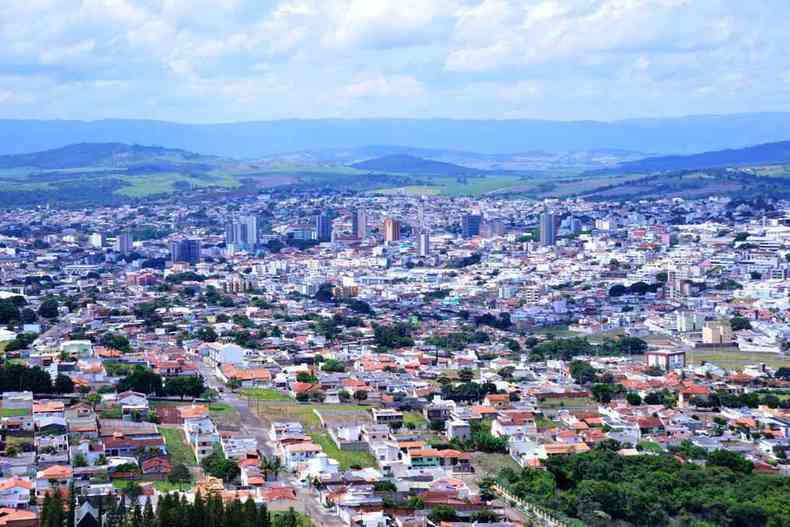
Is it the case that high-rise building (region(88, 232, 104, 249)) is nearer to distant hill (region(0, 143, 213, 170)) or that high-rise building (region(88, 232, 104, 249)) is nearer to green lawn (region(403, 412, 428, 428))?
green lawn (region(403, 412, 428, 428))

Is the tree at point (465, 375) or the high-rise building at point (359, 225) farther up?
the tree at point (465, 375)

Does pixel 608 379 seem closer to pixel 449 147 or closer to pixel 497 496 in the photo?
pixel 497 496

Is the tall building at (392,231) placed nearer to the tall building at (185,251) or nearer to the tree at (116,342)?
the tall building at (185,251)

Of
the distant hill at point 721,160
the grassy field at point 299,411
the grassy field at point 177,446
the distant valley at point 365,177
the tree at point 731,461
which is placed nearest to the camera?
the grassy field at point 177,446

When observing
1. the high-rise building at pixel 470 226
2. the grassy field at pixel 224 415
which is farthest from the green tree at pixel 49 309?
the high-rise building at pixel 470 226

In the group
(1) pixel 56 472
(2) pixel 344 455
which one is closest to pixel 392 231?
(2) pixel 344 455

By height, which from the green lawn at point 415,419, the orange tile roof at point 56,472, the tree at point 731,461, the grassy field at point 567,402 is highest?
the orange tile roof at point 56,472

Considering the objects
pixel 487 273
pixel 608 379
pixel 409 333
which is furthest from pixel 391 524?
pixel 487 273
